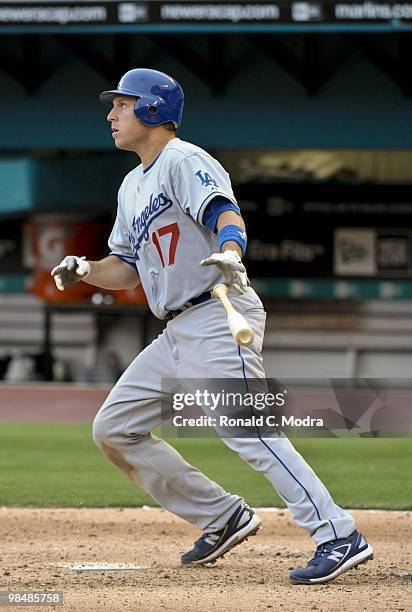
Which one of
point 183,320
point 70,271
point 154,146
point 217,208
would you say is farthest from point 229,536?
point 154,146

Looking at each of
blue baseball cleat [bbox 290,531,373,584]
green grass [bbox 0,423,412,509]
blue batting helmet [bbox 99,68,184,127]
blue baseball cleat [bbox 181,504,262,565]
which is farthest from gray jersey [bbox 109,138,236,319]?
green grass [bbox 0,423,412,509]

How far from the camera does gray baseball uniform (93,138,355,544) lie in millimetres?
4121

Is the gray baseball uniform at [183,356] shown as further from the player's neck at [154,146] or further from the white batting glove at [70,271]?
the white batting glove at [70,271]

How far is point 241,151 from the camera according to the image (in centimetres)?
1594

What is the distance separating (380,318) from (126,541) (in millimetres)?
10492

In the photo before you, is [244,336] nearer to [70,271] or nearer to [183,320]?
[183,320]

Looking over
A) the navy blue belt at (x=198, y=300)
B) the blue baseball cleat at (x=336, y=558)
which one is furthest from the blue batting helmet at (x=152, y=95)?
the blue baseball cleat at (x=336, y=558)

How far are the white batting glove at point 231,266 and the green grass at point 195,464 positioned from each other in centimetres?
282

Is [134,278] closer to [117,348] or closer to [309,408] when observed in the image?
[309,408]

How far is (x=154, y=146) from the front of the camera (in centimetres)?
451

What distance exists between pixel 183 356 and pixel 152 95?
3.21ft

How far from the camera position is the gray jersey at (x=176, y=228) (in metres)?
4.24

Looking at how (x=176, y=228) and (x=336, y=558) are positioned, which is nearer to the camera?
(x=336, y=558)

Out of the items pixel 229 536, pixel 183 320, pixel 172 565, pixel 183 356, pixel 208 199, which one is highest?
pixel 208 199
